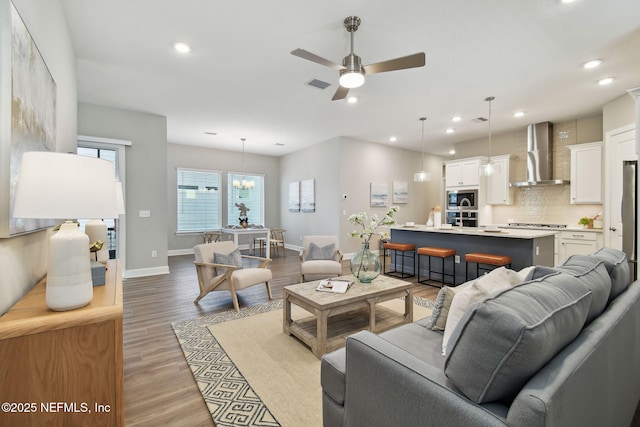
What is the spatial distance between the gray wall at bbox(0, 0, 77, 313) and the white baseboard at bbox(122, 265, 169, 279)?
2.82 metres

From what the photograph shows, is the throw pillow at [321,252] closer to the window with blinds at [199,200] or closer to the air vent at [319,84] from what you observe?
the air vent at [319,84]

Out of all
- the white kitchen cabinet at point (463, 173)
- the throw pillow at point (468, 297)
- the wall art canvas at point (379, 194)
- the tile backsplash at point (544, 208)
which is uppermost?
the white kitchen cabinet at point (463, 173)

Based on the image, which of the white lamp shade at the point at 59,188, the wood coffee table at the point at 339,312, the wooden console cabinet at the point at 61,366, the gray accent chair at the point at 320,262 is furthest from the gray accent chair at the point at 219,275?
the white lamp shade at the point at 59,188

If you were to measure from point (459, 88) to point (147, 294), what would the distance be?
546 cm

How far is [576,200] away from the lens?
17.8ft

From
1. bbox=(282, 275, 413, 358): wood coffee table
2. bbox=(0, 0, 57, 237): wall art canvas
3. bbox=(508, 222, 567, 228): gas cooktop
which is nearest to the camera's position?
bbox=(0, 0, 57, 237): wall art canvas

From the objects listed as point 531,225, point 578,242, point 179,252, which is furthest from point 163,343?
point 531,225

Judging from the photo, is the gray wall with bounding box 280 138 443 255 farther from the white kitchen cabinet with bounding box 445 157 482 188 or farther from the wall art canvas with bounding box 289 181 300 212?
the white kitchen cabinet with bounding box 445 157 482 188

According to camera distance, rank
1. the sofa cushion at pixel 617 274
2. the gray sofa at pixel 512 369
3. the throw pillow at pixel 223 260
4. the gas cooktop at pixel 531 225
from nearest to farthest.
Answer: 1. the gray sofa at pixel 512 369
2. the sofa cushion at pixel 617 274
3. the throw pillow at pixel 223 260
4. the gas cooktop at pixel 531 225

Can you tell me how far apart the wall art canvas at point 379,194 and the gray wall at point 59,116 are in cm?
610

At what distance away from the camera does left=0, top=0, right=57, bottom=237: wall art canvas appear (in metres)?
1.11

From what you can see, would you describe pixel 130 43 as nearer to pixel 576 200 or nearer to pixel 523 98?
pixel 523 98

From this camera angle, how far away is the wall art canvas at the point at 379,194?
7527 mm

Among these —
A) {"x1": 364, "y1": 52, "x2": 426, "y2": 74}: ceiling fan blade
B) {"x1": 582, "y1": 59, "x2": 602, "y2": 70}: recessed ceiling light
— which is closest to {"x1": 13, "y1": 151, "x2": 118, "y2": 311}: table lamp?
{"x1": 364, "y1": 52, "x2": 426, "y2": 74}: ceiling fan blade
